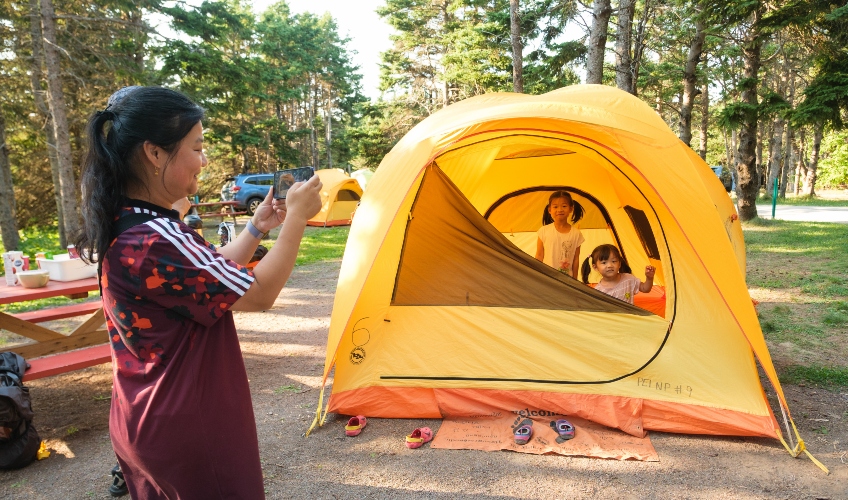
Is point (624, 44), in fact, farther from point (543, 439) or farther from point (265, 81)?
point (265, 81)

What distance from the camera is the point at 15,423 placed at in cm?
293

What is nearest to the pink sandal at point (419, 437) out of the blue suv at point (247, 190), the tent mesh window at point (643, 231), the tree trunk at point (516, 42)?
the tent mesh window at point (643, 231)

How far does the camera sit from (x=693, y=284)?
10.9ft

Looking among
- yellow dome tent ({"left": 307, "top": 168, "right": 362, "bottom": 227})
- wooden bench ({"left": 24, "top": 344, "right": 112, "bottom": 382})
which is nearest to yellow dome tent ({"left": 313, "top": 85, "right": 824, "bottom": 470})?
wooden bench ({"left": 24, "top": 344, "right": 112, "bottom": 382})

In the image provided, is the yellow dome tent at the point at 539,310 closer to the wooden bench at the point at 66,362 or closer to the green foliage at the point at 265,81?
the wooden bench at the point at 66,362

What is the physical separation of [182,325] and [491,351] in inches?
101

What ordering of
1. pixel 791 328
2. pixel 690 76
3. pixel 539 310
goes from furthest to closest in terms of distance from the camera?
pixel 690 76, pixel 791 328, pixel 539 310

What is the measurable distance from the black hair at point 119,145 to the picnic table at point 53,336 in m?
2.74

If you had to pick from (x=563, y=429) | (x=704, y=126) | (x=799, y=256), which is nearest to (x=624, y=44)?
(x=799, y=256)

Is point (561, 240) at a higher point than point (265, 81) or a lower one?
lower

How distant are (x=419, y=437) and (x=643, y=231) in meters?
2.88

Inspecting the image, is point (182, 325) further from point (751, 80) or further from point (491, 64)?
point (491, 64)

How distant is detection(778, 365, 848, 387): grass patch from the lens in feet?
12.2

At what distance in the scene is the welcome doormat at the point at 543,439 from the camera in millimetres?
2971
